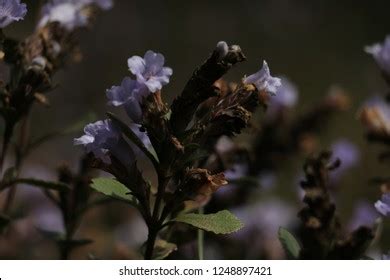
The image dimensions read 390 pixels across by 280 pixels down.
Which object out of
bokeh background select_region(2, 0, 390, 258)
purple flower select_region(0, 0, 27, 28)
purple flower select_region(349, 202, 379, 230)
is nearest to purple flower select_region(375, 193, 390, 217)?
purple flower select_region(0, 0, 27, 28)

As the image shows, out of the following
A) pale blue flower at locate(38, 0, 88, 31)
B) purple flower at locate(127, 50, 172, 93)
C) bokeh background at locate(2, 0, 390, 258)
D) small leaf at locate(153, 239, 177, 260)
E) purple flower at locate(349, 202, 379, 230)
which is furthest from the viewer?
bokeh background at locate(2, 0, 390, 258)

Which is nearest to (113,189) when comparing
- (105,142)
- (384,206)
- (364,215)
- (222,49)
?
(105,142)

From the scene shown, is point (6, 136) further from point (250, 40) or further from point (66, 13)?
point (250, 40)

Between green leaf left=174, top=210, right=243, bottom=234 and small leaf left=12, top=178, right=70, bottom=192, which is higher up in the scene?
small leaf left=12, top=178, right=70, bottom=192

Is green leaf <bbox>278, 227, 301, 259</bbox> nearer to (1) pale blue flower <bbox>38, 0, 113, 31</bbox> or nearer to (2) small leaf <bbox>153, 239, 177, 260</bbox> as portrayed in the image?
(2) small leaf <bbox>153, 239, 177, 260</bbox>

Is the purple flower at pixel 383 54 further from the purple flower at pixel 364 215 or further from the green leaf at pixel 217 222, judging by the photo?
the green leaf at pixel 217 222

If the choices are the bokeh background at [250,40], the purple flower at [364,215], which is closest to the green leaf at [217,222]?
the purple flower at [364,215]

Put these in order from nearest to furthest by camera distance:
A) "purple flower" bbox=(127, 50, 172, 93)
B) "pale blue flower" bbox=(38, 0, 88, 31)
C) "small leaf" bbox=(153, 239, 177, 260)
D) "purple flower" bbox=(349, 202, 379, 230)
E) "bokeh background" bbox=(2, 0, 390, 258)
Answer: "purple flower" bbox=(127, 50, 172, 93)
"small leaf" bbox=(153, 239, 177, 260)
"pale blue flower" bbox=(38, 0, 88, 31)
"purple flower" bbox=(349, 202, 379, 230)
"bokeh background" bbox=(2, 0, 390, 258)

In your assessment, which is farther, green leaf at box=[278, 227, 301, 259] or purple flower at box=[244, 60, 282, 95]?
green leaf at box=[278, 227, 301, 259]
